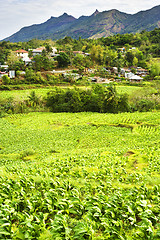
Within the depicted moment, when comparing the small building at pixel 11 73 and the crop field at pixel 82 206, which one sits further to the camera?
the small building at pixel 11 73


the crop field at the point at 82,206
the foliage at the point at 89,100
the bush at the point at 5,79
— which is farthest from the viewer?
the bush at the point at 5,79

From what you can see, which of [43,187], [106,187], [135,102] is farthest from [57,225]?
[135,102]

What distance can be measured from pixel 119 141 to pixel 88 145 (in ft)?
10.8

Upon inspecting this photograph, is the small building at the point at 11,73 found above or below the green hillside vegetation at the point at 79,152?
above

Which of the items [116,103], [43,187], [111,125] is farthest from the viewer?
[116,103]

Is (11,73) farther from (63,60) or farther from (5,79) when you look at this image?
(63,60)

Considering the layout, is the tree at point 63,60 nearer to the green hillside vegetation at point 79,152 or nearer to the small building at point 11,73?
the green hillside vegetation at point 79,152

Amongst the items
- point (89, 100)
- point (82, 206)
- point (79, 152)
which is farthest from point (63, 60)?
point (82, 206)

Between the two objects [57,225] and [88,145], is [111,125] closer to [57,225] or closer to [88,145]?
[88,145]

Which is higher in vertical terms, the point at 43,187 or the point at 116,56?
the point at 116,56

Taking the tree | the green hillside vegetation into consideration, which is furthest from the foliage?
the tree

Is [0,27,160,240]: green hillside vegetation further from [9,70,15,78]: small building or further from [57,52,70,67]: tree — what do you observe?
[9,70,15,78]: small building

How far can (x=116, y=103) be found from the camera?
34281 millimetres

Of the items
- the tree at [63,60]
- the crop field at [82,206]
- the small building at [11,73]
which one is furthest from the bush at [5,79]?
the crop field at [82,206]
